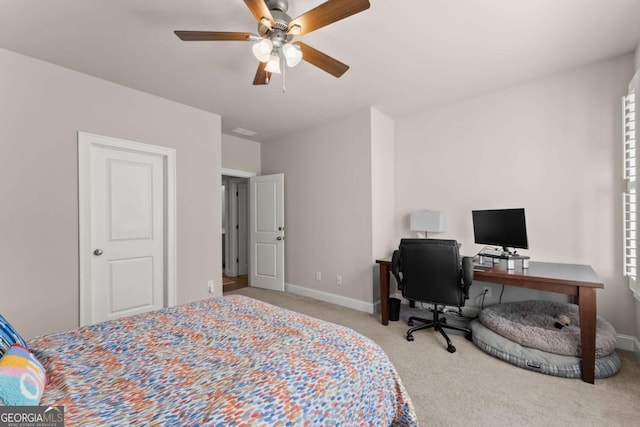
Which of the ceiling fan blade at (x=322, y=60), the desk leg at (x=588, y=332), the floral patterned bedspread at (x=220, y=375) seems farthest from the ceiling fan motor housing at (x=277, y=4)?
the desk leg at (x=588, y=332)

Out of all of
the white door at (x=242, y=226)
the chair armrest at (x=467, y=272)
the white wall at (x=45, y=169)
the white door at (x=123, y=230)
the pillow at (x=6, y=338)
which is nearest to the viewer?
the pillow at (x=6, y=338)

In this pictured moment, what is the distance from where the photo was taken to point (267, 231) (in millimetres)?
4746

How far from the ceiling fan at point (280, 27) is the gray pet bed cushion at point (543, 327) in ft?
8.99

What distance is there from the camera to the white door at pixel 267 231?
15.0 feet

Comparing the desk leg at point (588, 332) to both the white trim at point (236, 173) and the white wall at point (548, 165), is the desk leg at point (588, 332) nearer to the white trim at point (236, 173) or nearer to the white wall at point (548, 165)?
the white wall at point (548, 165)

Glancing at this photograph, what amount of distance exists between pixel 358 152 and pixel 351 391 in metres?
3.06

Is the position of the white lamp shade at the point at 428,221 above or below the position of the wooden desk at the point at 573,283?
above

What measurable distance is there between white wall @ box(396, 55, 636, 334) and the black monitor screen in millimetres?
329

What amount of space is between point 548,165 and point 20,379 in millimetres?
4000

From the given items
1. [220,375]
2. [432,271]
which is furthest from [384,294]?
[220,375]

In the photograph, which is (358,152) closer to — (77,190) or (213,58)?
(213,58)

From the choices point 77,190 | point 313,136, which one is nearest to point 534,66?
point 313,136

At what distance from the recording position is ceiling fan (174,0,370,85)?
1.50 m

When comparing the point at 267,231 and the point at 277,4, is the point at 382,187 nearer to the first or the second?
the point at 267,231
